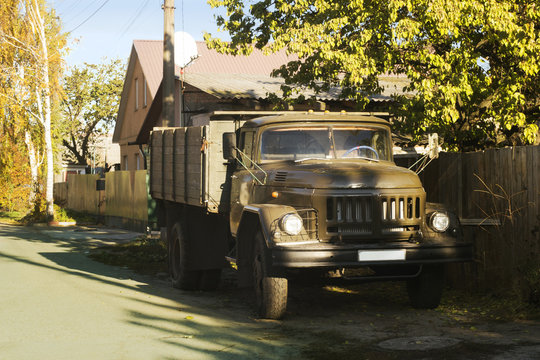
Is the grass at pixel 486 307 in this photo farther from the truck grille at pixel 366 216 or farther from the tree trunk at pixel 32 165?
the tree trunk at pixel 32 165

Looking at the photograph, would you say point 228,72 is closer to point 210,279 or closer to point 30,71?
point 30,71

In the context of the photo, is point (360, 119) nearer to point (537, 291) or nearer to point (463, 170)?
point (463, 170)

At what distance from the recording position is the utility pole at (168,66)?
637 inches

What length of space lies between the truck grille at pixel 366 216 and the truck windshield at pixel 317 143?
1.16 m

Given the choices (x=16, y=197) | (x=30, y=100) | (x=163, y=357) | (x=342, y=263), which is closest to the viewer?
(x=163, y=357)

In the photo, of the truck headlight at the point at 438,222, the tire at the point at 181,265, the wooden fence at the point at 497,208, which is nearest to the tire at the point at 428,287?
the truck headlight at the point at 438,222

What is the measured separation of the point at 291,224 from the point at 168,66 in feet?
30.5

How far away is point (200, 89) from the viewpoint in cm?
2052

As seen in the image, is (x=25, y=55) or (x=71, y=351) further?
(x=25, y=55)

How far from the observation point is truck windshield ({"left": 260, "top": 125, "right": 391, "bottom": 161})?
9.31 metres

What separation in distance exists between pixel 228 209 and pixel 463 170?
10.7 ft

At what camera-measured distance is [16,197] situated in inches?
1463

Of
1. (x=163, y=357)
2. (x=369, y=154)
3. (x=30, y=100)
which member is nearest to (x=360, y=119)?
(x=369, y=154)

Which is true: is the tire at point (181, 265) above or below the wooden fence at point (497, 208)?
below
